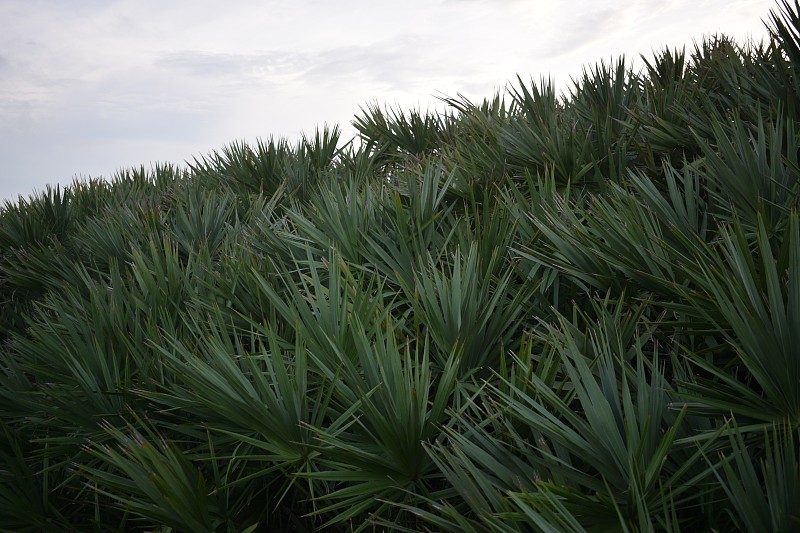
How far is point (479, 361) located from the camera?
2506mm

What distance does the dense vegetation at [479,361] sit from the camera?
1.73 m

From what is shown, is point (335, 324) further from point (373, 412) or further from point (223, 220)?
point (223, 220)

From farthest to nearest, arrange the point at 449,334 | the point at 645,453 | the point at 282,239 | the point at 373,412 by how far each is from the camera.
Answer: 1. the point at 282,239
2. the point at 449,334
3. the point at 373,412
4. the point at 645,453

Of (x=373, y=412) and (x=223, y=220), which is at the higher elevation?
(x=223, y=220)

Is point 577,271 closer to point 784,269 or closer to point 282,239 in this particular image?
point 784,269

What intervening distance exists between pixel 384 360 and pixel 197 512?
2.70 ft

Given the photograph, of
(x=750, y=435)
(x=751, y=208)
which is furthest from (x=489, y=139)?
(x=750, y=435)

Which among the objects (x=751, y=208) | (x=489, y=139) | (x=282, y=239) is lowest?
(x=751, y=208)

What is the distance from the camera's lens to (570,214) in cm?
291

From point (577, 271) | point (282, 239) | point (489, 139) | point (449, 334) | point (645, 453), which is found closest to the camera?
point (645, 453)

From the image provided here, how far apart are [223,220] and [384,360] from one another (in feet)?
10.2

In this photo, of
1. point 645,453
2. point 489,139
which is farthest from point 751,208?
point 489,139

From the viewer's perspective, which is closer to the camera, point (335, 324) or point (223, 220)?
point (335, 324)

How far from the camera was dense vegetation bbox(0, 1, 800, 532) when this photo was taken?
1.73 metres
